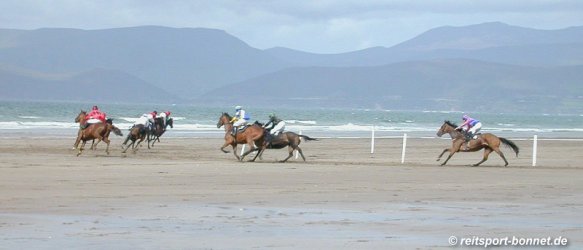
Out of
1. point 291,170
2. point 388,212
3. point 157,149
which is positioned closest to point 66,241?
point 388,212

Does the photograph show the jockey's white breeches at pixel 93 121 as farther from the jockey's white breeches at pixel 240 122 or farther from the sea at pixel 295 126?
the sea at pixel 295 126

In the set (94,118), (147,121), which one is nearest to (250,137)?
(94,118)

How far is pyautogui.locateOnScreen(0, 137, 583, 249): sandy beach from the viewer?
12.8 metres

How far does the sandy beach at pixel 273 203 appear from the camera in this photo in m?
12.8

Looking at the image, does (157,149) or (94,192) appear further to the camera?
(157,149)

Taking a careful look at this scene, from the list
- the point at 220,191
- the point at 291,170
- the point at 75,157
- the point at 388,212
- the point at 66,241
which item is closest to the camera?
the point at 66,241

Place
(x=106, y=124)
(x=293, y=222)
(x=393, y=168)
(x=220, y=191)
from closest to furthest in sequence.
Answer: (x=293, y=222) < (x=220, y=191) < (x=393, y=168) < (x=106, y=124)

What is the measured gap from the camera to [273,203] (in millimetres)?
17172

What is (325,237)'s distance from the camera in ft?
42.3

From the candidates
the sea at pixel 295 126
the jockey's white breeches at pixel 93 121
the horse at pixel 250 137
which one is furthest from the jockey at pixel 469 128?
the jockey's white breeches at pixel 93 121

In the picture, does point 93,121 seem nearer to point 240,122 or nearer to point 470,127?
point 240,122

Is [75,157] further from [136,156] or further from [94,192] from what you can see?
[94,192]

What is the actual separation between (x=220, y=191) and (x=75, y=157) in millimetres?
11775

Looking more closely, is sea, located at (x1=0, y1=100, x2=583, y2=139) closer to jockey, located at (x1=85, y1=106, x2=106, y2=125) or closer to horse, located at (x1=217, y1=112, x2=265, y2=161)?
horse, located at (x1=217, y1=112, x2=265, y2=161)
